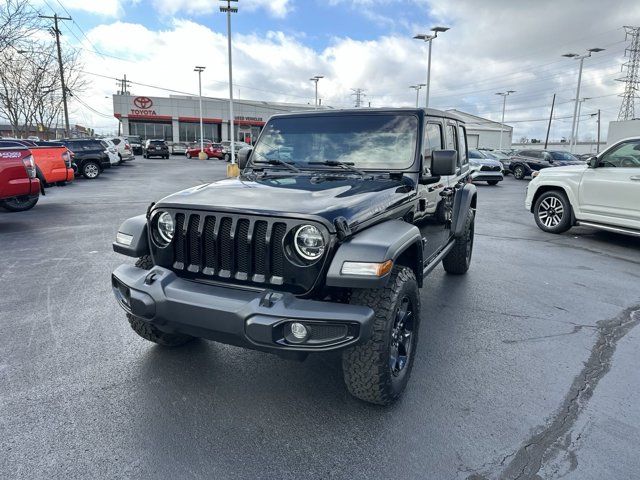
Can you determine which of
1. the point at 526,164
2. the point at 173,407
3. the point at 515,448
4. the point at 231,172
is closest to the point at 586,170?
the point at 515,448

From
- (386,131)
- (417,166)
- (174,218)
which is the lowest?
(174,218)

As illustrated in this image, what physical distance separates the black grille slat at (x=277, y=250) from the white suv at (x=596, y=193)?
703 cm

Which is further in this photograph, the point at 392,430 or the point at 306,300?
the point at 392,430

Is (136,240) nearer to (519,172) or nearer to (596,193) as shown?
(596,193)

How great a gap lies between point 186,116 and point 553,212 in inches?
2129

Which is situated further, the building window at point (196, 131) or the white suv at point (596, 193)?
the building window at point (196, 131)

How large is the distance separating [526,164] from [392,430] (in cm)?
2444

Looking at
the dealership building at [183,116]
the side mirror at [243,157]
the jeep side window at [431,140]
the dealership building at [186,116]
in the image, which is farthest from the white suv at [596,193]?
the dealership building at [183,116]

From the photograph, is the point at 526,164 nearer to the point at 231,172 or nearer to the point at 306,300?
the point at 231,172

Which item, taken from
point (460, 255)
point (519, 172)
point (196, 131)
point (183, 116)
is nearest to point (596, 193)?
point (460, 255)

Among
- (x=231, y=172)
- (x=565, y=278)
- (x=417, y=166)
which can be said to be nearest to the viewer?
(x=417, y=166)

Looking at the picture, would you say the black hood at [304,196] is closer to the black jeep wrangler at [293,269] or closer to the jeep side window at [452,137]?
the black jeep wrangler at [293,269]

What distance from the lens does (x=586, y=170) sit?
26.3ft

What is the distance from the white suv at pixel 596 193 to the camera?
731 cm
